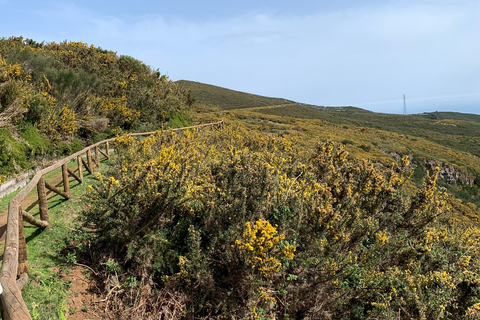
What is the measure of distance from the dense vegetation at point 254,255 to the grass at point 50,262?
387 millimetres

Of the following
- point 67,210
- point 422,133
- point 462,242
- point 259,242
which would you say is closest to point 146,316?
point 259,242

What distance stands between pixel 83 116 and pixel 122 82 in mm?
6075

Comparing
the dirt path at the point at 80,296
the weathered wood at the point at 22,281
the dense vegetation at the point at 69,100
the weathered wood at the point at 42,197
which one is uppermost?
the dense vegetation at the point at 69,100

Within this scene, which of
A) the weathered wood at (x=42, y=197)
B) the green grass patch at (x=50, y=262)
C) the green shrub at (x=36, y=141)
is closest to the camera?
the green grass patch at (x=50, y=262)

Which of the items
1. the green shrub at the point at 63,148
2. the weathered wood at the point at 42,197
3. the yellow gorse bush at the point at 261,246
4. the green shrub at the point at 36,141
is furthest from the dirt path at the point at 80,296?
the green shrub at the point at 63,148

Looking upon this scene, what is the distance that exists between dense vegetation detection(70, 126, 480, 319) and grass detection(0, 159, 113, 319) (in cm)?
39

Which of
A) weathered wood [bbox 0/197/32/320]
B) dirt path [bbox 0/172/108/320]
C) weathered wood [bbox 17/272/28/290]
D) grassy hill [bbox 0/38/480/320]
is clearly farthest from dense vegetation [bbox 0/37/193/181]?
weathered wood [bbox 0/197/32/320]

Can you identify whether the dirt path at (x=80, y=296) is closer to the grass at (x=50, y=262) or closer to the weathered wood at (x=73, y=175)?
the grass at (x=50, y=262)

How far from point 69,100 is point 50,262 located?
11.0 meters

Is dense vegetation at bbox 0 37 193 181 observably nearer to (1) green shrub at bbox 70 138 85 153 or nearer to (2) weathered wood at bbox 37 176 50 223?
(1) green shrub at bbox 70 138 85 153

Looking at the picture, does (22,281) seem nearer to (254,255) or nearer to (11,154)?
(254,255)

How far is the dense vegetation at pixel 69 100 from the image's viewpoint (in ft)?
29.7

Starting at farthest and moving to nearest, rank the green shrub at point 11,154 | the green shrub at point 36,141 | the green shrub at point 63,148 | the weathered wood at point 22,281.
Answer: the green shrub at point 63,148 < the green shrub at point 36,141 < the green shrub at point 11,154 < the weathered wood at point 22,281

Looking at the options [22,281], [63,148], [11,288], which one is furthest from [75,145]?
[11,288]
